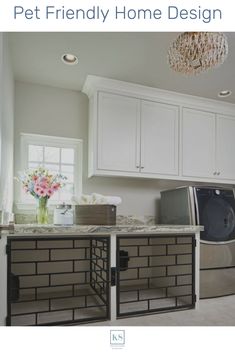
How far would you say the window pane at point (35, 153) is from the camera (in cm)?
270

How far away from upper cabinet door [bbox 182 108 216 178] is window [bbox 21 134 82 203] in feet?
3.72

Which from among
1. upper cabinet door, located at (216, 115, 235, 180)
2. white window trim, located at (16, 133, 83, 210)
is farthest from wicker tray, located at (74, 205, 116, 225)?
upper cabinet door, located at (216, 115, 235, 180)

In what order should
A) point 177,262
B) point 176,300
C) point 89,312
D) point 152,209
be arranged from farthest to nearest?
point 152,209 < point 177,262 < point 176,300 < point 89,312

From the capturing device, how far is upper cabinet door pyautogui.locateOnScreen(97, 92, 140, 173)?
2559 millimetres

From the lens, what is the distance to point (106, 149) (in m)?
2.56

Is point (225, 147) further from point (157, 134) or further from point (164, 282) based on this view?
point (164, 282)

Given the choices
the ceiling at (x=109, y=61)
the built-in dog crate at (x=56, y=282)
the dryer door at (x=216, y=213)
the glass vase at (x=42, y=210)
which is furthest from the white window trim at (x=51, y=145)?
the dryer door at (x=216, y=213)

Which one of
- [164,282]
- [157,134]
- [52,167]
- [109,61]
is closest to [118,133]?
[157,134]

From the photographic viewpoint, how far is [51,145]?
2783mm

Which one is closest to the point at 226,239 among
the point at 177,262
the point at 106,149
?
the point at 177,262
